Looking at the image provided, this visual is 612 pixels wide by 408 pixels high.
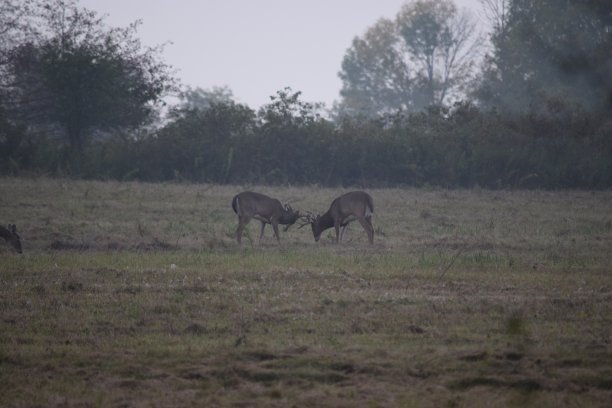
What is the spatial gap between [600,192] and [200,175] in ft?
40.6

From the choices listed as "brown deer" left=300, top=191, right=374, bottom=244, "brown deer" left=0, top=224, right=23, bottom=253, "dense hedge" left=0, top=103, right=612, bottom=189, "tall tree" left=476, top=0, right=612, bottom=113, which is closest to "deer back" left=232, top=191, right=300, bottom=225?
"brown deer" left=300, top=191, right=374, bottom=244

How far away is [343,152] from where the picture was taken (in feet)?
99.6

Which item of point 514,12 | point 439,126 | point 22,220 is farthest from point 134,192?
point 514,12

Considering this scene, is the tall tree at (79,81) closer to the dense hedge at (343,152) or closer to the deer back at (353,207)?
the dense hedge at (343,152)

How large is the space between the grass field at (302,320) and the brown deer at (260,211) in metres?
0.51

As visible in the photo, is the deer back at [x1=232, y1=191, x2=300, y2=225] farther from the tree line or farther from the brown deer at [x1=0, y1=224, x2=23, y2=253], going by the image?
the tree line

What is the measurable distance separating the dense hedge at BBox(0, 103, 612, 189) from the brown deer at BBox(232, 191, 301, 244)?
425 inches

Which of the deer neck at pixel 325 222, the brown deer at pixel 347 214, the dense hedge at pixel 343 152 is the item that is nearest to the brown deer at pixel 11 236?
the brown deer at pixel 347 214

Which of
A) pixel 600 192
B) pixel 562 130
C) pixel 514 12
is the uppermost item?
pixel 514 12

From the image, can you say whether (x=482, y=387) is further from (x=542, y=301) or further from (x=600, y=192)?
(x=600, y=192)

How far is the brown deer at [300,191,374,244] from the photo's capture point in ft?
56.5

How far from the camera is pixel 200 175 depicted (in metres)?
29.7

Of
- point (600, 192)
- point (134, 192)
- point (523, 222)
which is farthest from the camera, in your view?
point (600, 192)

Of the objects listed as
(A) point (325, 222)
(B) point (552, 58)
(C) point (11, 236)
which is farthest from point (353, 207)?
(B) point (552, 58)
